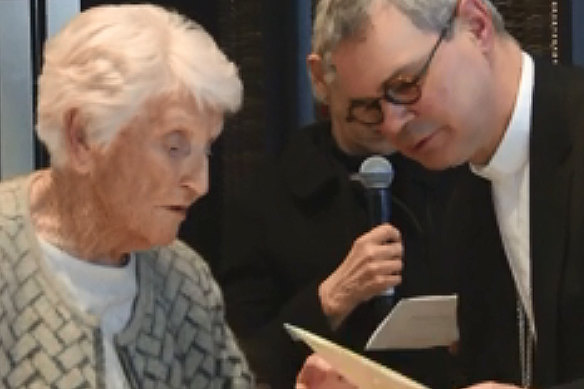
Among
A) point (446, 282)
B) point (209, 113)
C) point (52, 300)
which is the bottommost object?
point (446, 282)

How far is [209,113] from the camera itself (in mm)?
1553

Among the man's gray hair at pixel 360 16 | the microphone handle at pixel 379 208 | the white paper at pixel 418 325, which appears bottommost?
the white paper at pixel 418 325

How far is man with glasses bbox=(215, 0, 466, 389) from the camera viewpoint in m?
2.20

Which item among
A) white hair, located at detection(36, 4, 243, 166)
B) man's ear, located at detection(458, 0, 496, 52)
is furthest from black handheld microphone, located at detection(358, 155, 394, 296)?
white hair, located at detection(36, 4, 243, 166)

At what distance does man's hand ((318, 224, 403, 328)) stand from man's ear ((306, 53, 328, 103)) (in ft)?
0.88

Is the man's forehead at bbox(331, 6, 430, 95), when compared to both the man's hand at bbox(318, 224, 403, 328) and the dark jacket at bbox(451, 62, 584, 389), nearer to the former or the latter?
the dark jacket at bbox(451, 62, 584, 389)

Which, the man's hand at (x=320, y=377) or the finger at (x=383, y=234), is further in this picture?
the finger at (x=383, y=234)

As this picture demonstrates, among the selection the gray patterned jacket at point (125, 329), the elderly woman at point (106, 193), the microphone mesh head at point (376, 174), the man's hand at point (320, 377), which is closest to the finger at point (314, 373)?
the man's hand at point (320, 377)

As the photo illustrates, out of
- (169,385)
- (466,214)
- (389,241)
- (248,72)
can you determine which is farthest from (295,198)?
(169,385)

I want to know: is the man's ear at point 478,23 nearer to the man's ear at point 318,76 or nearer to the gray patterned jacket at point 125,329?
the man's ear at point 318,76

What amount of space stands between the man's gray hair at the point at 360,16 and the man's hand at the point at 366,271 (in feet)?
1.28

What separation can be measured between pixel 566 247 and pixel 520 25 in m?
1.19

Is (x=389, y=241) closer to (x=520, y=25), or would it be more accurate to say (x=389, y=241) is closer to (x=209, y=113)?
(x=209, y=113)

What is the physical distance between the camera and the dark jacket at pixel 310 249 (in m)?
2.25
